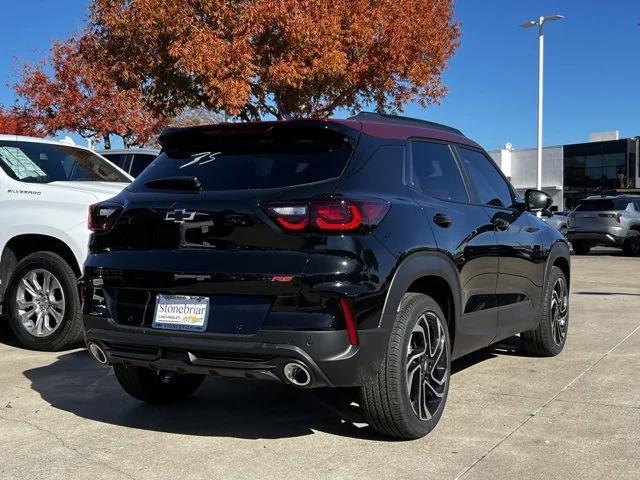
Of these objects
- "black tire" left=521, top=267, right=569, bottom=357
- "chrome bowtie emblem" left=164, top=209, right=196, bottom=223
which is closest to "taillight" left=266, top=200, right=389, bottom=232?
"chrome bowtie emblem" left=164, top=209, right=196, bottom=223

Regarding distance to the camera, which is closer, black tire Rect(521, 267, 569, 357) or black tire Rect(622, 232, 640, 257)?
black tire Rect(521, 267, 569, 357)

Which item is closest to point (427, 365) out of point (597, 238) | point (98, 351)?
point (98, 351)

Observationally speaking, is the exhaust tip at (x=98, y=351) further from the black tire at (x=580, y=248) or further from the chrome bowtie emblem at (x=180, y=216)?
the black tire at (x=580, y=248)

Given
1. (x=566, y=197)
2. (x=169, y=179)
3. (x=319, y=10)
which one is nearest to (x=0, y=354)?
(x=169, y=179)

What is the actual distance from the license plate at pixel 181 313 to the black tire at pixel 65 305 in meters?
2.56

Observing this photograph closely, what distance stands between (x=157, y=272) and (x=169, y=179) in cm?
60

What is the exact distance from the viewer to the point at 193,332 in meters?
3.69

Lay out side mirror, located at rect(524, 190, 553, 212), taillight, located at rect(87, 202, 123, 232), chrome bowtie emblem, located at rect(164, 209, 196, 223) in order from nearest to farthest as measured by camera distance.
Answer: chrome bowtie emblem, located at rect(164, 209, 196, 223)
taillight, located at rect(87, 202, 123, 232)
side mirror, located at rect(524, 190, 553, 212)

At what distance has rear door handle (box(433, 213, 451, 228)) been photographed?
4277 mm

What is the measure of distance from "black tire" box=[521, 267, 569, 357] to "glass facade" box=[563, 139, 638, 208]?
44.8 meters

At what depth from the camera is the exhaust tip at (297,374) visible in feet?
11.6

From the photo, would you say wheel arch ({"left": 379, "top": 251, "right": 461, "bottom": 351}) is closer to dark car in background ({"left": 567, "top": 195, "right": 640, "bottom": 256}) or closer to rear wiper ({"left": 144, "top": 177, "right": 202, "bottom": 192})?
rear wiper ({"left": 144, "top": 177, "right": 202, "bottom": 192})

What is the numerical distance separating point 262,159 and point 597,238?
58.7 feet

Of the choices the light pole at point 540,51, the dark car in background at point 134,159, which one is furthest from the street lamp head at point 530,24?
the dark car in background at point 134,159
